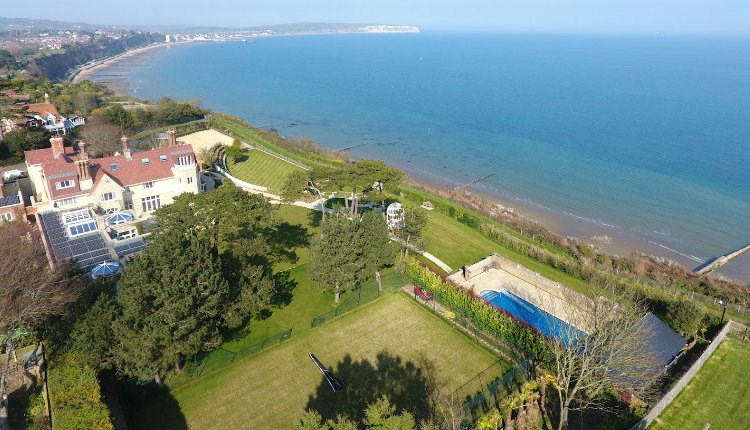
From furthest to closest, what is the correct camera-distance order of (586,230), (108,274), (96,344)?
(586,230), (108,274), (96,344)

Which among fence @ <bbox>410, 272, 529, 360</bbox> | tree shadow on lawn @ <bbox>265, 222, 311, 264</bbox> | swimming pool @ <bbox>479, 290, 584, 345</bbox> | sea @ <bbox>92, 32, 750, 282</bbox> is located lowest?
sea @ <bbox>92, 32, 750, 282</bbox>

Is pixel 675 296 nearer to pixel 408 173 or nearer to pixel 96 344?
pixel 96 344

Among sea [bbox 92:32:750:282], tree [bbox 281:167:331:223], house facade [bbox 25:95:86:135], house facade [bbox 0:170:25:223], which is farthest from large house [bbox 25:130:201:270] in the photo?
sea [bbox 92:32:750:282]

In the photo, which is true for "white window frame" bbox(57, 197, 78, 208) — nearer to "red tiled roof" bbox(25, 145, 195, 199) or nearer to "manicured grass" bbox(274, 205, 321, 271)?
"red tiled roof" bbox(25, 145, 195, 199)

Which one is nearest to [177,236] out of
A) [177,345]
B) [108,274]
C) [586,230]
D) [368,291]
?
[177,345]

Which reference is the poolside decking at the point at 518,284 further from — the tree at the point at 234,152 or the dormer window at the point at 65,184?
the tree at the point at 234,152

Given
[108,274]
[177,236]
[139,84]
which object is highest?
[177,236]

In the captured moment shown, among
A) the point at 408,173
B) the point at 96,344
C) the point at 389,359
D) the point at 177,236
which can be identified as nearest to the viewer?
the point at 96,344

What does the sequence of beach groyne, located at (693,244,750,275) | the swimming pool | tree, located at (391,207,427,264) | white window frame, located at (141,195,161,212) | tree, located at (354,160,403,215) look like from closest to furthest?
1. the swimming pool
2. tree, located at (391,207,427,264)
3. tree, located at (354,160,403,215)
4. white window frame, located at (141,195,161,212)
5. beach groyne, located at (693,244,750,275)
